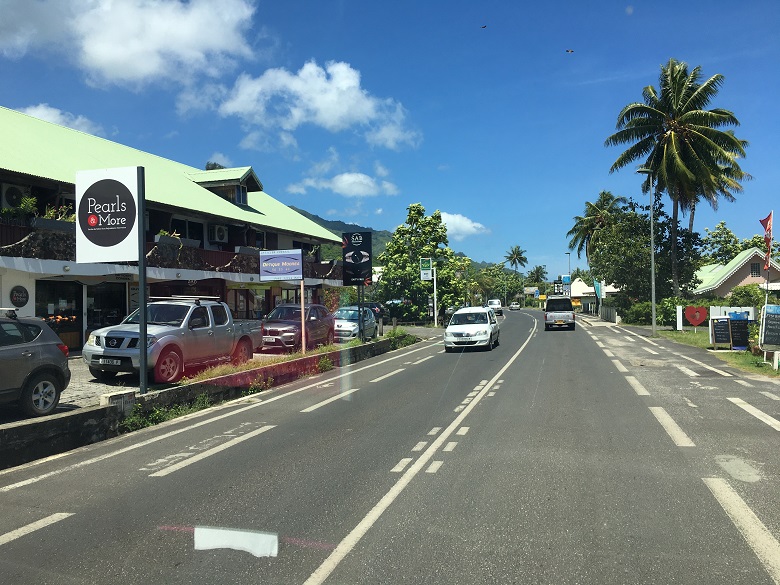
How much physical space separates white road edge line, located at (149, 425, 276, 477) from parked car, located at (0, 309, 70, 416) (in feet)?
9.95

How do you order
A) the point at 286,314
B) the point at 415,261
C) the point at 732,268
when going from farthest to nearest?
the point at 732,268 < the point at 415,261 < the point at 286,314

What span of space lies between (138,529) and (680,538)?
4321 millimetres

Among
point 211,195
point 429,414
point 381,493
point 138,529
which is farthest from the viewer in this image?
point 211,195

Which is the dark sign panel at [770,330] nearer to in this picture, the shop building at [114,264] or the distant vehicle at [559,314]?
the shop building at [114,264]

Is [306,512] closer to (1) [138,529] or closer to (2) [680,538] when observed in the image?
(1) [138,529]

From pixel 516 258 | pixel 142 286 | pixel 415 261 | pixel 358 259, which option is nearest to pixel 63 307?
pixel 358 259

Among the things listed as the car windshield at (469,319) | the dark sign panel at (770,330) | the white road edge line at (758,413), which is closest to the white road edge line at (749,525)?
the white road edge line at (758,413)

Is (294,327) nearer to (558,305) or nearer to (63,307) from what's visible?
(63,307)

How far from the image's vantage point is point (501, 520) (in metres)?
4.98

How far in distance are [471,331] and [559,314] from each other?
16628 millimetres

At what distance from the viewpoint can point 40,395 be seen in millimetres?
8797

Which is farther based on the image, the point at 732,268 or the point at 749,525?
the point at 732,268

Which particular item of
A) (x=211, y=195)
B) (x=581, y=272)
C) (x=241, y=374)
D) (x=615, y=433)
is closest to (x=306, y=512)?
(x=615, y=433)

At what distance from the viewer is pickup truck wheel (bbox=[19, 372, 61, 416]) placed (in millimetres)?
8547
